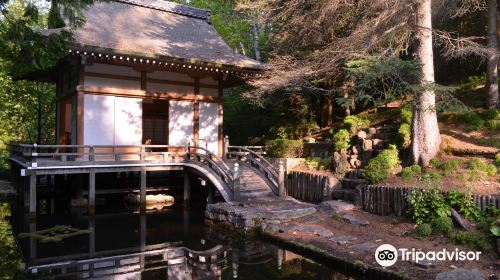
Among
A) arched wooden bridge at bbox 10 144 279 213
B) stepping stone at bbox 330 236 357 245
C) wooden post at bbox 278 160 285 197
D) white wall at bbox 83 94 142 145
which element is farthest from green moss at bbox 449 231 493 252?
white wall at bbox 83 94 142 145

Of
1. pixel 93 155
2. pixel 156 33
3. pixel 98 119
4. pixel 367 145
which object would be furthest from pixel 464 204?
pixel 156 33

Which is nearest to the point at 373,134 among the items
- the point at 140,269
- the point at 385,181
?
the point at 385,181

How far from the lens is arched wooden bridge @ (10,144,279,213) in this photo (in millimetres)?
13031

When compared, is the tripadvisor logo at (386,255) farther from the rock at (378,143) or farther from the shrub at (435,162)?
the rock at (378,143)

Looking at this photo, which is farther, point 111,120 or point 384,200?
point 111,120

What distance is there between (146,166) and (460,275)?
448 inches

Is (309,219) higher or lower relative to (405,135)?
lower

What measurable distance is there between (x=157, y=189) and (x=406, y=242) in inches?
464

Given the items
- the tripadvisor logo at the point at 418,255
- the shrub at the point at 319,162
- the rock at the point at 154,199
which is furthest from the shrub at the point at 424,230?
the rock at the point at 154,199

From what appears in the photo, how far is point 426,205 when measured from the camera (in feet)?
30.9

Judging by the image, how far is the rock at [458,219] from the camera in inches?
333

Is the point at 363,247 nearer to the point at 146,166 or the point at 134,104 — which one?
the point at 146,166

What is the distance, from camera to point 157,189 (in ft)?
57.5

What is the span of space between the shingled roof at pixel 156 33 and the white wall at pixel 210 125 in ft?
7.77
